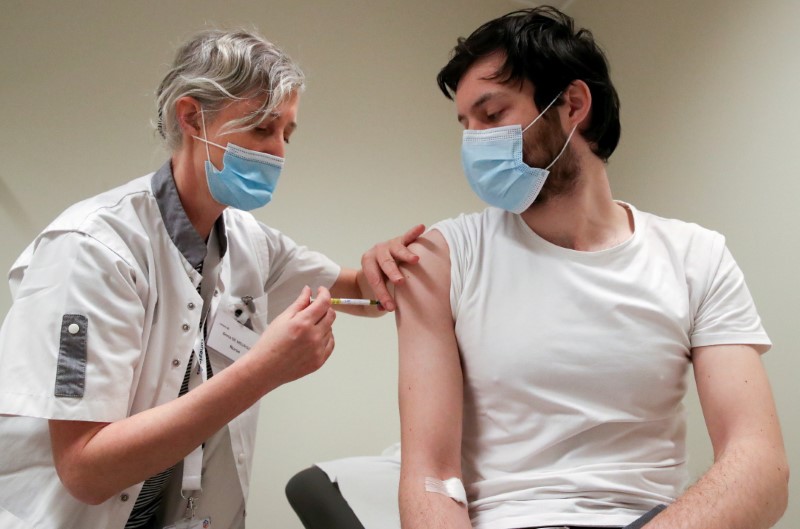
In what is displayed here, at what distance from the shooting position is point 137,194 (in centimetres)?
124

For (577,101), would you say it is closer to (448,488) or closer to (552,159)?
(552,159)

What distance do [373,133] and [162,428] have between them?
6.18 ft

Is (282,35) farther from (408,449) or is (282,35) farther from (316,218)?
(408,449)

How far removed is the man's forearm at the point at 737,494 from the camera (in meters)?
0.88

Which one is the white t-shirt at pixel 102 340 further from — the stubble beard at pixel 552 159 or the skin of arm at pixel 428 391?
the stubble beard at pixel 552 159

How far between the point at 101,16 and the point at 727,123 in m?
2.39

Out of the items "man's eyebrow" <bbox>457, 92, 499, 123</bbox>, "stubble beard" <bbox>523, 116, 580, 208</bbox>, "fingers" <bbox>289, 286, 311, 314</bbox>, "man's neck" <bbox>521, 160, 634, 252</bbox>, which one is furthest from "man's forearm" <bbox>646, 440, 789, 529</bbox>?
"man's eyebrow" <bbox>457, 92, 499, 123</bbox>

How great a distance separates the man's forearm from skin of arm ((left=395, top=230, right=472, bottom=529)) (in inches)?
13.0

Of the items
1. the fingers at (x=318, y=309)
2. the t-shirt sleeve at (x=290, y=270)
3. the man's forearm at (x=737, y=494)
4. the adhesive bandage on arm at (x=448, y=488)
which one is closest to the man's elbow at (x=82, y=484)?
the fingers at (x=318, y=309)

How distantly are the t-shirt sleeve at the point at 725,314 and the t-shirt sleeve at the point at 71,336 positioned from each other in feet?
3.59

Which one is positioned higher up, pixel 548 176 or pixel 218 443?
pixel 548 176

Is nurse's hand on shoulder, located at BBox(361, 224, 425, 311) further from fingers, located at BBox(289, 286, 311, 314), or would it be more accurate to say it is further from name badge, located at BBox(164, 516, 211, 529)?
name badge, located at BBox(164, 516, 211, 529)

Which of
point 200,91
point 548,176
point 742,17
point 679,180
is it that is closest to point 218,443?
point 200,91

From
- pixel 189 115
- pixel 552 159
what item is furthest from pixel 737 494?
pixel 189 115
